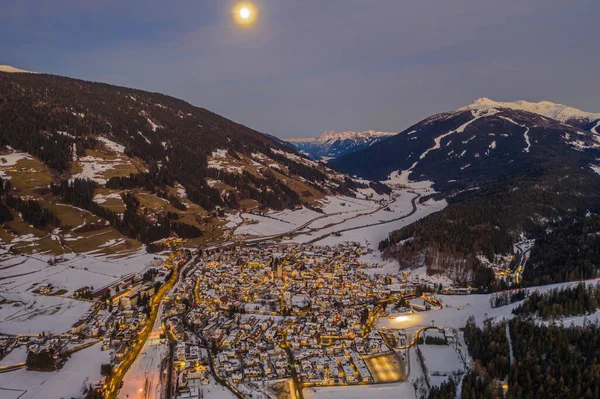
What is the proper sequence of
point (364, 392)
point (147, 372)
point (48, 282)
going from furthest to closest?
point (48, 282), point (147, 372), point (364, 392)

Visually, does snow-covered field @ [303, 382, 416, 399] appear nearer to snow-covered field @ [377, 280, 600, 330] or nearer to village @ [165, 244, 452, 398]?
village @ [165, 244, 452, 398]

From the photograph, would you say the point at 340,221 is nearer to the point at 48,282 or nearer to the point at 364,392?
the point at 48,282

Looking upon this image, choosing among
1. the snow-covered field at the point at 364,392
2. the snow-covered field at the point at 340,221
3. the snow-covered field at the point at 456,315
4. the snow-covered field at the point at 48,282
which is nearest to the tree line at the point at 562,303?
the snow-covered field at the point at 456,315

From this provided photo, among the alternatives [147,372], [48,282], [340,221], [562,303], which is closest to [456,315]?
[562,303]

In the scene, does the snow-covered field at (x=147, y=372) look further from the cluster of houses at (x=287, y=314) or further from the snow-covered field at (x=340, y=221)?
the snow-covered field at (x=340, y=221)

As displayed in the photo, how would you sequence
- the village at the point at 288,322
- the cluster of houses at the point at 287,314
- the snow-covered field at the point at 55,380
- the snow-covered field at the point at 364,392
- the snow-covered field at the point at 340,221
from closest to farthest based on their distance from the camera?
the snow-covered field at the point at 364,392 < the snow-covered field at the point at 55,380 < the village at the point at 288,322 < the cluster of houses at the point at 287,314 < the snow-covered field at the point at 340,221

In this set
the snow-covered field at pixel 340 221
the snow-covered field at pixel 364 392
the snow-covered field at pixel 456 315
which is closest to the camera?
the snow-covered field at pixel 364 392
